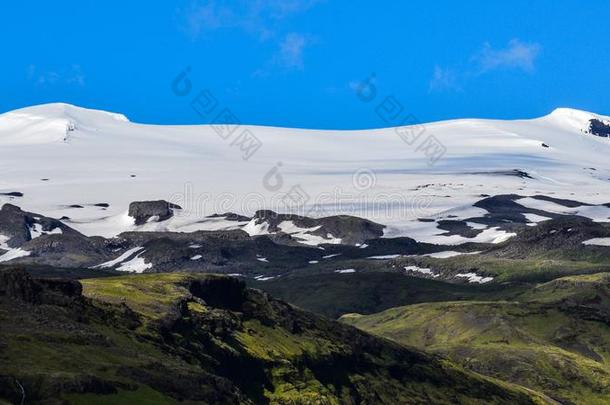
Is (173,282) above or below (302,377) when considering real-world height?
above

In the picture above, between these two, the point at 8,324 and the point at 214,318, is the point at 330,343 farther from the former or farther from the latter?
the point at 8,324

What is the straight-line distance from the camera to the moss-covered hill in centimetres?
11188

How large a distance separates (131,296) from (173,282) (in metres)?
18.6

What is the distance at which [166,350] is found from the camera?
485ft

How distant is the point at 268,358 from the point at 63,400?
71.6 metres

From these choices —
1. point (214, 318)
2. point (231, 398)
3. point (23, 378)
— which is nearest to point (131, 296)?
point (214, 318)

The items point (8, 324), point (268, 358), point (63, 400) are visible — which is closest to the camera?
point (63, 400)

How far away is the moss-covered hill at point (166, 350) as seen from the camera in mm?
111875

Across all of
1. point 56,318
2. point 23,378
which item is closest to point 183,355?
point 56,318

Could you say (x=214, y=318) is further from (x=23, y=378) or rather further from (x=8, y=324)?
(x=23, y=378)

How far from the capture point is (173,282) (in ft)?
637

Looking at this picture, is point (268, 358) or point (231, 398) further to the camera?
point (268, 358)

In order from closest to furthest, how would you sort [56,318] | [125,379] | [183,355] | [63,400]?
1. [63,400]
2. [125,379]
3. [56,318]
4. [183,355]

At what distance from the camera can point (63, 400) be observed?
102 metres
